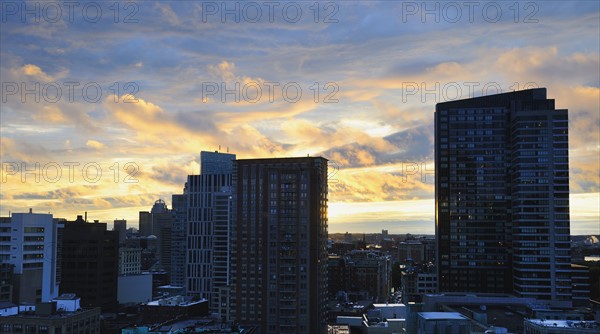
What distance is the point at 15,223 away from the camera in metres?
150

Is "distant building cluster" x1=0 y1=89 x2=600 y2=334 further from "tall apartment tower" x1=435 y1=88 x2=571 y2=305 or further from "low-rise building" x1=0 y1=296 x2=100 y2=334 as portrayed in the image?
"low-rise building" x1=0 y1=296 x2=100 y2=334

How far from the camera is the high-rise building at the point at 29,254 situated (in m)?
150

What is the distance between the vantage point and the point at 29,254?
152875 mm

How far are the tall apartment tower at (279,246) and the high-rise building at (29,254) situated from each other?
46.0 m

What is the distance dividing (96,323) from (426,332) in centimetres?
6706

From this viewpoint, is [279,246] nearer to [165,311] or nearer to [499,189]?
[165,311]

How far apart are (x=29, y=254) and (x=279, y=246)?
60357mm

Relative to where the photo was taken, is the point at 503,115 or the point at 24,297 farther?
the point at 503,115

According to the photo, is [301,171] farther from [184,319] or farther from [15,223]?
[15,223]

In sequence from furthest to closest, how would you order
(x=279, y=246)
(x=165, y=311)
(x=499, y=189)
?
(x=499, y=189)
(x=165, y=311)
(x=279, y=246)

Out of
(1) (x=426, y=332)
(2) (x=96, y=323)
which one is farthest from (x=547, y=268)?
(2) (x=96, y=323)

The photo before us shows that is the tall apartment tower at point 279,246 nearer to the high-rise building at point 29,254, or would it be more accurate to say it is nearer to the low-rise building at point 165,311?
the low-rise building at point 165,311

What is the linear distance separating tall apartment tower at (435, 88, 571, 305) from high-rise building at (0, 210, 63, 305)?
107 metres

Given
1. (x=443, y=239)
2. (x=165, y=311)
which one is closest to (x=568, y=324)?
(x=443, y=239)
